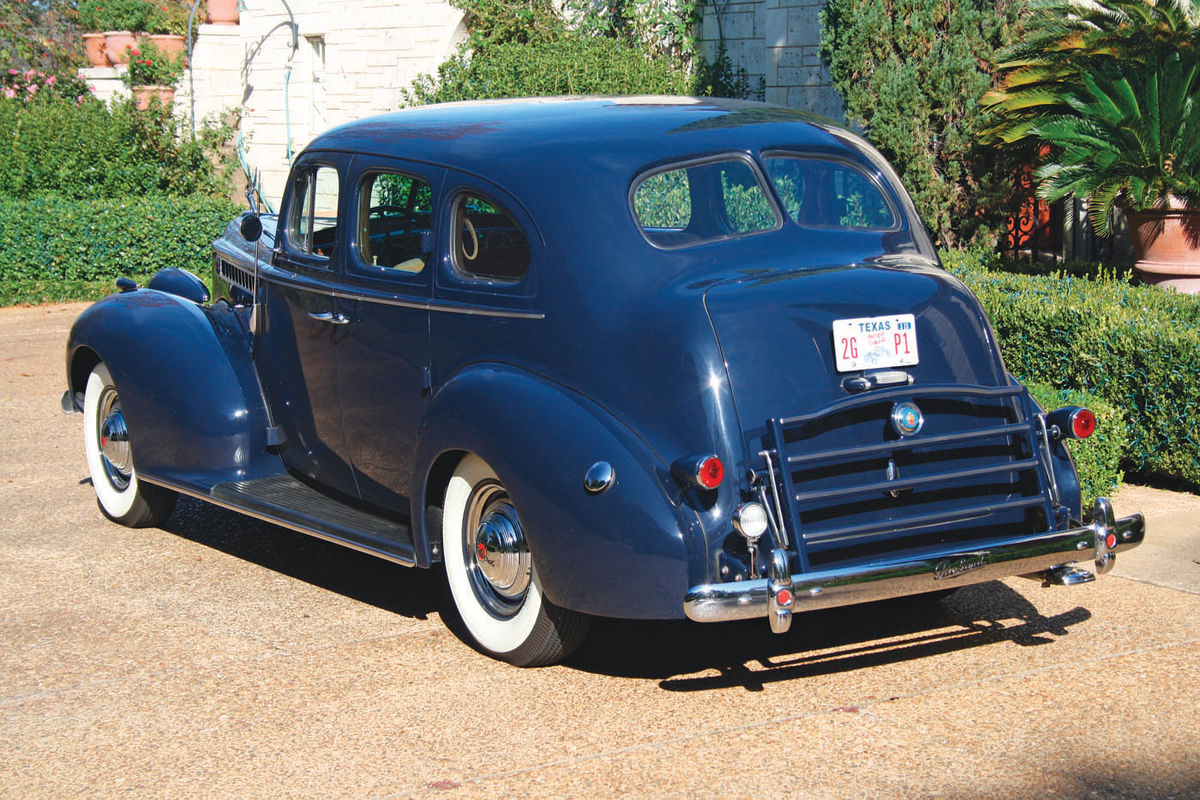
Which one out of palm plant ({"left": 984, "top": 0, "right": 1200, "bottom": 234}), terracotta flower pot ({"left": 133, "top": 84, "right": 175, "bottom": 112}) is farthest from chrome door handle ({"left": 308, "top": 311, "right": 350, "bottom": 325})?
terracotta flower pot ({"left": 133, "top": 84, "right": 175, "bottom": 112})

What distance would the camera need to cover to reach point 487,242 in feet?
15.3

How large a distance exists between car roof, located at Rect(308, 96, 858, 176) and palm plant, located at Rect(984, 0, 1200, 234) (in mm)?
4229

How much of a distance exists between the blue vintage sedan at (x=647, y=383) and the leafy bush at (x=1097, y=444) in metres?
1.57

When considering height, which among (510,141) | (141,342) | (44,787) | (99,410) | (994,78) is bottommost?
(44,787)

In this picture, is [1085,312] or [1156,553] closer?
[1156,553]

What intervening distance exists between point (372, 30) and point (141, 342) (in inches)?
421

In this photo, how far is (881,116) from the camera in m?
9.75

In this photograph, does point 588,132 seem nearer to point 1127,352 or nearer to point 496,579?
point 496,579

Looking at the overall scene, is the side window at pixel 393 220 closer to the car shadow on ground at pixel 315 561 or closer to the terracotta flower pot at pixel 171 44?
the car shadow on ground at pixel 315 561

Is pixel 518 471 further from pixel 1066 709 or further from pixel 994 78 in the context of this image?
pixel 994 78

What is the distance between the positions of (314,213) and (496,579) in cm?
193

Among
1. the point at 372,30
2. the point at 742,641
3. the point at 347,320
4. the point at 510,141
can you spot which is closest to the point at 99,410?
the point at 347,320

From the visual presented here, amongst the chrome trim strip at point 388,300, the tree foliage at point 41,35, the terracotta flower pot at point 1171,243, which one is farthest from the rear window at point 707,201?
the tree foliage at point 41,35

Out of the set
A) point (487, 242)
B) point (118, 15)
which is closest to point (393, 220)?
point (487, 242)
